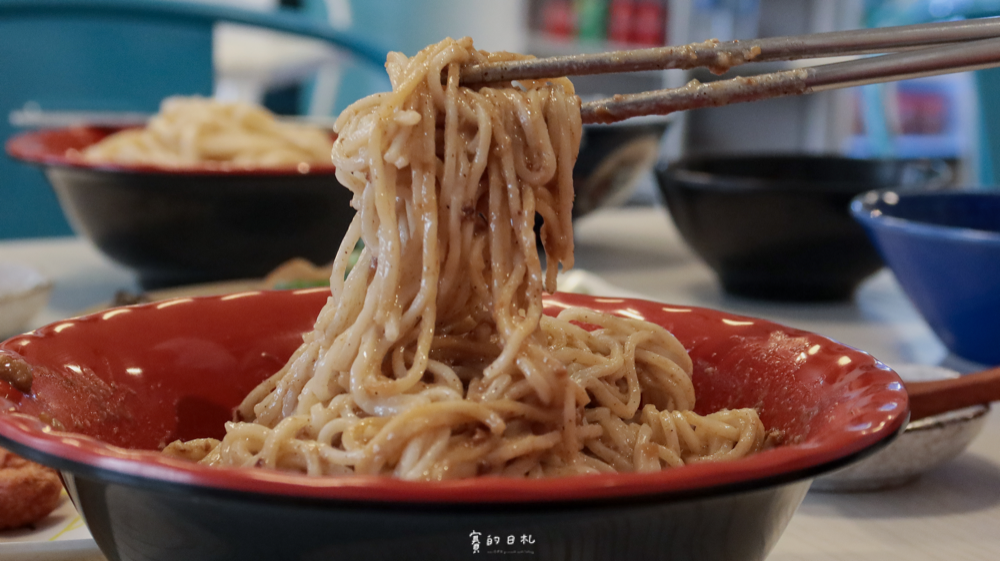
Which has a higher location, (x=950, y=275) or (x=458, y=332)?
(x=458, y=332)

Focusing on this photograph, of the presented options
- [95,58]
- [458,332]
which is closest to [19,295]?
[458,332]

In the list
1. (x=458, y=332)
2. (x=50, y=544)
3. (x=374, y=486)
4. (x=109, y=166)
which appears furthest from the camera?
(x=109, y=166)

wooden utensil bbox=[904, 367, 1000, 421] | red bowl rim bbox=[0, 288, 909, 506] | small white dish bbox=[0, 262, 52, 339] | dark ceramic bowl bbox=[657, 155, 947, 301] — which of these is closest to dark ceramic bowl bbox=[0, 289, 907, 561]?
red bowl rim bbox=[0, 288, 909, 506]

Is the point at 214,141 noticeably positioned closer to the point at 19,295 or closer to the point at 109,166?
the point at 109,166

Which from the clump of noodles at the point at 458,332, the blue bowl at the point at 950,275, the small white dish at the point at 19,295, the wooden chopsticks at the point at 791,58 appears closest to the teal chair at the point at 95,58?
the small white dish at the point at 19,295

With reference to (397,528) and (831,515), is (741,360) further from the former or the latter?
(397,528)

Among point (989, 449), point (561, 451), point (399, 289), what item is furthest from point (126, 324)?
point (989, 449)

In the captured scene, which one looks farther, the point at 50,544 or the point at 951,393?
the point at 951,393
